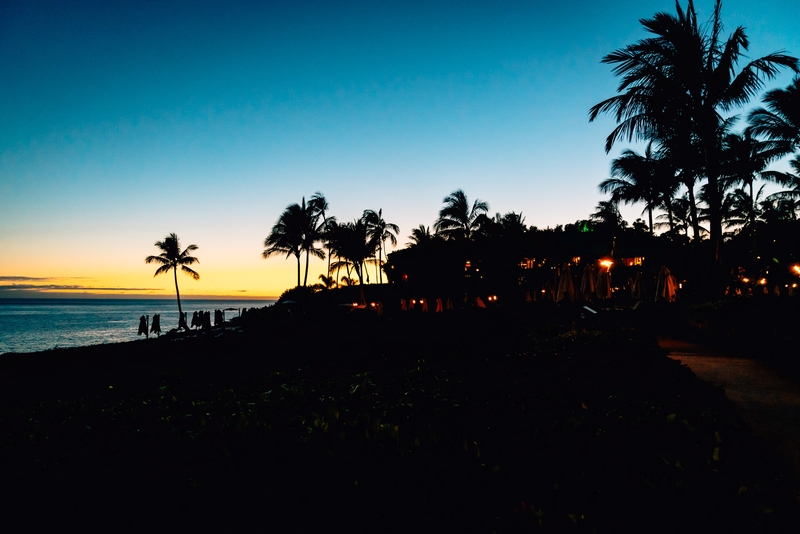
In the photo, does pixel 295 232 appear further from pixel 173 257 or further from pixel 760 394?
pixel 760 394

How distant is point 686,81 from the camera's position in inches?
510

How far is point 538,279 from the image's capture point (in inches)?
1313

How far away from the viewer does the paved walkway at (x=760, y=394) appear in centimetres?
500

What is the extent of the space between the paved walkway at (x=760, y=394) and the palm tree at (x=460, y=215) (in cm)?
3411

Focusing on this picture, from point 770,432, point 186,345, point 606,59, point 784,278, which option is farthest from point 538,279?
point 770,432

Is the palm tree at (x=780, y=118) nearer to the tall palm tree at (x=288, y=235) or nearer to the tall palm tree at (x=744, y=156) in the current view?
the tall palm tree at (x=744, y=156)

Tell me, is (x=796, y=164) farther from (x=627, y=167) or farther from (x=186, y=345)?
(x=186, y=345)

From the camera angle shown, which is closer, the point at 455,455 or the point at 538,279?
the point at 455,455

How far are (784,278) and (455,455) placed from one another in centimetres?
3389

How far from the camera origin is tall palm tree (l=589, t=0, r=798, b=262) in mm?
12539

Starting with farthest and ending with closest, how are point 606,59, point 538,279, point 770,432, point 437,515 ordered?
point 538,279, point 606,59, point 770,432, point 437,515

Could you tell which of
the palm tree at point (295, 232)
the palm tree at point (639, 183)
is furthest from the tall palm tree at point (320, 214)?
the palm tree at point (639, 183)

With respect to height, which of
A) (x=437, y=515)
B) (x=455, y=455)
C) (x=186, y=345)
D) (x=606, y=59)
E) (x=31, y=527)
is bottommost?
(x=186, y=345)

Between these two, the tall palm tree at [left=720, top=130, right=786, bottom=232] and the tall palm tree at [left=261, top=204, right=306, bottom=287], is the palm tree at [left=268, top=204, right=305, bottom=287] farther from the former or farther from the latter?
the tall palm tree at [left=720, top=130, right=786, bottom=232]
